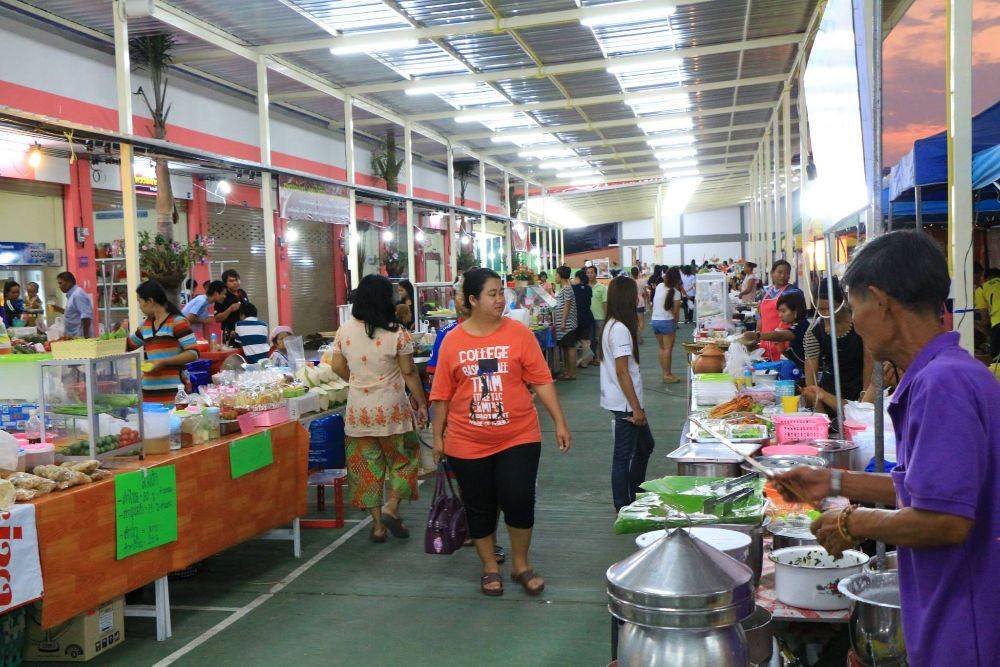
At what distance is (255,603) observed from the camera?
4.71 m

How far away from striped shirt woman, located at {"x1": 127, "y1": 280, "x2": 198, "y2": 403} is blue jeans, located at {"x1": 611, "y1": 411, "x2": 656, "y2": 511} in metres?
2.89

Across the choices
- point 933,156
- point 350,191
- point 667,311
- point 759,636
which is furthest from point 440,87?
point 759,636

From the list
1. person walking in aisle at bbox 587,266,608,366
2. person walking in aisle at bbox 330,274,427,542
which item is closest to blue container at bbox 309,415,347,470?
person walking in aisle at bbox 330,274,427,542

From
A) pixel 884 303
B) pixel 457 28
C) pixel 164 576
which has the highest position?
pixel 457 28

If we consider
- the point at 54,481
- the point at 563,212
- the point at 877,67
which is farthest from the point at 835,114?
the point at 563,212

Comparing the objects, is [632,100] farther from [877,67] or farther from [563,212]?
[563,212]

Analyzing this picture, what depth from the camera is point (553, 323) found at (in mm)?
14227

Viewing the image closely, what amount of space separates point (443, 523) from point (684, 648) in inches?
128

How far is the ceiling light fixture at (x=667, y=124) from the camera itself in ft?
56.6

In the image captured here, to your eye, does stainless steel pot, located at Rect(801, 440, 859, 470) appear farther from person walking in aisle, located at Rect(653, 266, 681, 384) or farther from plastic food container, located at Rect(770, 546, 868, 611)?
person walking in aisle, located at Rect(653, 266, 681, 384)

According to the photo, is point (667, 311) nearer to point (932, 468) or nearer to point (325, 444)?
point (325, 444)

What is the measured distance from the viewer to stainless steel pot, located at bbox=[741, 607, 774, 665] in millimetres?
2303

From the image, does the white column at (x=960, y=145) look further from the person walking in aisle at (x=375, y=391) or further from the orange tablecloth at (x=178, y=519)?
the orange tablecloth at (x=178, y=519)

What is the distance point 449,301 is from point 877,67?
453 inches
